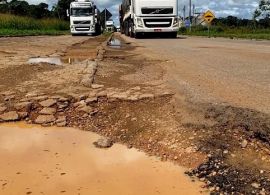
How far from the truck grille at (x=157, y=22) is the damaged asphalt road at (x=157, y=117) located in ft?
53.0

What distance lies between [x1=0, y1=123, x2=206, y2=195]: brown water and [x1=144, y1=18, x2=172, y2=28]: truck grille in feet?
64.5

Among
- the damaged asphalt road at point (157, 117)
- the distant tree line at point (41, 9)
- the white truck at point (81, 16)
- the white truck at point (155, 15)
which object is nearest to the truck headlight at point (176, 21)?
the white truck at point (155, 15)

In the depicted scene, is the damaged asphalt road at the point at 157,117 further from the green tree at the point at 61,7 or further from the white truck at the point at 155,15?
the green tree at the point at 61,7

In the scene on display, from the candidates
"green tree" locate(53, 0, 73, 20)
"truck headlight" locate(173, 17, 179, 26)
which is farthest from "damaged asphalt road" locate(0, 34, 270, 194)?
Result: "green tree" locate(53, 0, 73, 20)

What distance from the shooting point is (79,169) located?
390cm

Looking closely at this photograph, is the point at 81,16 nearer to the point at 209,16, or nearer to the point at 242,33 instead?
the point at 209,16

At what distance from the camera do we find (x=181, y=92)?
6.14 meters

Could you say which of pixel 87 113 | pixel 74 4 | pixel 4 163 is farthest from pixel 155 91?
pixel 74 4

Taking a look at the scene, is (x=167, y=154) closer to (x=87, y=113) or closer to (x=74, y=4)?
(x=87, y=113)

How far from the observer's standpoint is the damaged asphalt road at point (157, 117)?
3793 mm

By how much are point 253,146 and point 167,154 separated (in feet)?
2.57

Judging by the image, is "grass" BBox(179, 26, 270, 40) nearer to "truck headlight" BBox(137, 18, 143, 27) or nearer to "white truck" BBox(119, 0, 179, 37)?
"white truck" BBox(119, 0, 179, 37)

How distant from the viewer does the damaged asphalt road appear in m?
3.79

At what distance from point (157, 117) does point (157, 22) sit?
1954 centimetres
